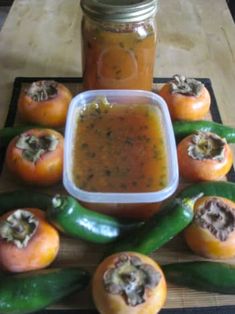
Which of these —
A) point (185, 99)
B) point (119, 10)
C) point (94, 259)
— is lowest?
point (94, 259)

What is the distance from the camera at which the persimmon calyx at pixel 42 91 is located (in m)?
0.91

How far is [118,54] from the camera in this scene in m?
0.89

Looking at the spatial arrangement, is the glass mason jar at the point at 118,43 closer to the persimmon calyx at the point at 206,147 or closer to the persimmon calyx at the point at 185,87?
the persimmon calyx at the point at 185,87

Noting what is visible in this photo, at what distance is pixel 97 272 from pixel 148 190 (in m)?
0.17

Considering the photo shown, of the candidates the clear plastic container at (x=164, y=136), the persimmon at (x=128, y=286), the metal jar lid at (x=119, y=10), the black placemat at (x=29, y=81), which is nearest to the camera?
the persimmon at (x=128, y=286)

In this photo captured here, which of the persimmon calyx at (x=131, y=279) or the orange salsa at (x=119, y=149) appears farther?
the orange salsa at (x=119, y=149)

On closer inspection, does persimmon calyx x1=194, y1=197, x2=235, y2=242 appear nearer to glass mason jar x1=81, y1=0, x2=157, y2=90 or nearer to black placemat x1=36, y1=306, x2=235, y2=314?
black placemat x1=36, y1=306, x2=235, y2=314

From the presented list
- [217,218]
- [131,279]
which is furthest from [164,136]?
[131,279]

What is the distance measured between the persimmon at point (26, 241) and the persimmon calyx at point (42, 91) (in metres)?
0.29

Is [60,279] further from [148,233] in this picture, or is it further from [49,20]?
[49,20]

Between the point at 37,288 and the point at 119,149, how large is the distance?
11.4 inches

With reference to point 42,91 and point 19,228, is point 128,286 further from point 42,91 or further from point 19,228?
point 42,91

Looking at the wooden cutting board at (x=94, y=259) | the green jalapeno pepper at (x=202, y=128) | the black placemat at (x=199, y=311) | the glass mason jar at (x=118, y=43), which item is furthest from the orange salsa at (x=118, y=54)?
the black placemat at (x=199, y=311)

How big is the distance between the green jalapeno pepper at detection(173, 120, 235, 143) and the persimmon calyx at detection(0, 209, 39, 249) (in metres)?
0.35
